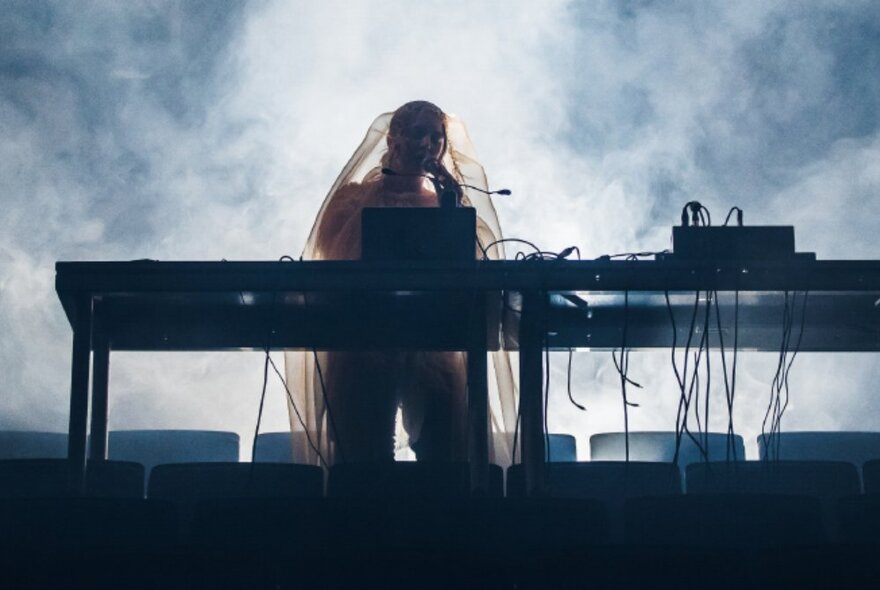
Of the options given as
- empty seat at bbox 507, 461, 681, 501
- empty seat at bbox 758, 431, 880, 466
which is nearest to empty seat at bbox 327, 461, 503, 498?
empty seat at bbox 507, 461, 681, 501

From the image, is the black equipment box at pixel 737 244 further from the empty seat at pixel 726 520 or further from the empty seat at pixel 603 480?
the empty seat at pixel 726 520

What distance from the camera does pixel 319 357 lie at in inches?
125

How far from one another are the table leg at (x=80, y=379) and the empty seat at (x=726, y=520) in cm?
123

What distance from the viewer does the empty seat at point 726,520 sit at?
197 centimetres

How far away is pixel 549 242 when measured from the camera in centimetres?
577

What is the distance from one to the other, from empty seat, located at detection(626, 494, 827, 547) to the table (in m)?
0.60

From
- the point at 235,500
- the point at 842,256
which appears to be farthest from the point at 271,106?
the point at 235,500

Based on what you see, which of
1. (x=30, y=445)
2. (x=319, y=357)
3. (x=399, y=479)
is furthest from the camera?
(x=30, y=445)

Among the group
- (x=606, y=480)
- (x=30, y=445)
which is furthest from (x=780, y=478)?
(x=30, y=445)

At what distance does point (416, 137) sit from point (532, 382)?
3.05ft

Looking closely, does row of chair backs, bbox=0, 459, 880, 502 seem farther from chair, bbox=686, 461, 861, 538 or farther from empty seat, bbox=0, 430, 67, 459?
empty seat, bbox=0, 430, 67, 459

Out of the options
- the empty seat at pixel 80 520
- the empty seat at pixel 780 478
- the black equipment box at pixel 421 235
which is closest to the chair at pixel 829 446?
the empty seat at pixel 780 478

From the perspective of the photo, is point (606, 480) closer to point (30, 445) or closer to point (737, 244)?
point (737, 244)

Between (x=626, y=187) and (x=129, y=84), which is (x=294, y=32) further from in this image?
(x=626, y=187)
